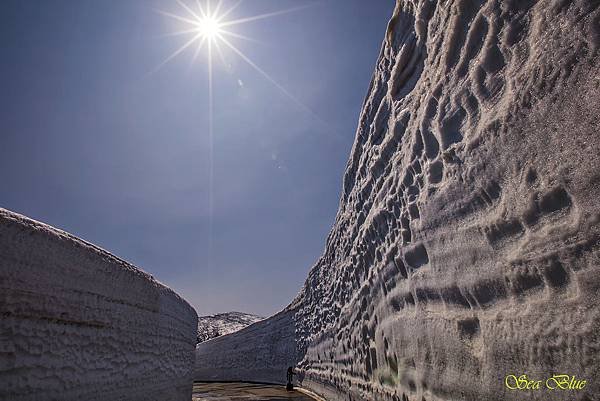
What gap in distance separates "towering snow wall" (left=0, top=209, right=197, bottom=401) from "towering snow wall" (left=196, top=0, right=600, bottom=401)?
1779mm

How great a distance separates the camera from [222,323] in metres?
28.0

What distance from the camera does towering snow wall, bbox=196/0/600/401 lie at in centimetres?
111

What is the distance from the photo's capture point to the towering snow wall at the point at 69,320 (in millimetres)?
1104

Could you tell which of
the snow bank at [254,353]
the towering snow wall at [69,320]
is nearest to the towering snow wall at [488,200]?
the towering snow wall at [69,320]

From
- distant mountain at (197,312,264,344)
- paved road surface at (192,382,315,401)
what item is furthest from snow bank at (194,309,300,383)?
distant mountain at (197,312,264,344)

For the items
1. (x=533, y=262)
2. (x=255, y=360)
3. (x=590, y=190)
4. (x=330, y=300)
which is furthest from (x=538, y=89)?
(x=255, y=360)

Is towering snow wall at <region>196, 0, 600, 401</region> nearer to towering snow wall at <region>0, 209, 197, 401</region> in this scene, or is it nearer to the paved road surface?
towering snow wall at <region>0, 209, 197, 401</region>

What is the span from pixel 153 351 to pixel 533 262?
90.3 inches

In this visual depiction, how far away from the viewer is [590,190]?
1.07 meters

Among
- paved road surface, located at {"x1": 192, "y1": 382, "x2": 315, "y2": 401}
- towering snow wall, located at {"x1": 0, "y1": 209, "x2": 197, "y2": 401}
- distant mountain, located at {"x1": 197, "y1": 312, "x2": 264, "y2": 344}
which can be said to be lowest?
paved road surface, located at {"x1": 192, "y1": 382, "x2": 315, "y2": 401}

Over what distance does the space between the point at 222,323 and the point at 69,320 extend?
94.9 ft

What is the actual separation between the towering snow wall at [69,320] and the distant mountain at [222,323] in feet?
81.0

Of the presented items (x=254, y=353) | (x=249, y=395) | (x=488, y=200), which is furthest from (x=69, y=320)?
(x=254, y=353)

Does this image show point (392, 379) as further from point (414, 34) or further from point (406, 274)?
point (414, 34)
